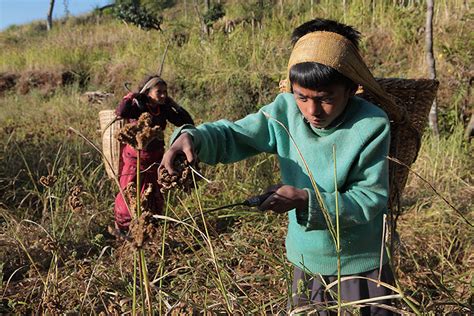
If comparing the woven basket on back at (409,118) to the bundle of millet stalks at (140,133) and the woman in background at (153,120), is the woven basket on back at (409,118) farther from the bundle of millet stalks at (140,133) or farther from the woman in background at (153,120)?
the woman in background at (153,120)

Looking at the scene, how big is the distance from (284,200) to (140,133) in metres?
0.43

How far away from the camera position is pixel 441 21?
5430mm

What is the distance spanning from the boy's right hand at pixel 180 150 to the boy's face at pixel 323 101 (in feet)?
1.10

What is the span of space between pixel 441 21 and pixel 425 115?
170 inches

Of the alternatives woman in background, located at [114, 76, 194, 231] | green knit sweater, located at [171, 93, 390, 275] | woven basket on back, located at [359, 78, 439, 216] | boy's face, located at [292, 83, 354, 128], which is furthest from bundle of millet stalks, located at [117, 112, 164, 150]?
woman in background, located at [114, 76, 194, 231]

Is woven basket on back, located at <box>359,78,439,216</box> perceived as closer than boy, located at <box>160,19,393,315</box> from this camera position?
No

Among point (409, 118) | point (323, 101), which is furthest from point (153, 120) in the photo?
point (323, 101)

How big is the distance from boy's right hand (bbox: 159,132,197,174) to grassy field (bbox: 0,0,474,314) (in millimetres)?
105

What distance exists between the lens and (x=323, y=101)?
1.25 metres

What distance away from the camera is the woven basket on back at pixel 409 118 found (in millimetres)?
1593

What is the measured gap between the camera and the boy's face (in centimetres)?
124

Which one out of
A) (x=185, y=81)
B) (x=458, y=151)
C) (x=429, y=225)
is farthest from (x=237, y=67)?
(x=429, y=225)

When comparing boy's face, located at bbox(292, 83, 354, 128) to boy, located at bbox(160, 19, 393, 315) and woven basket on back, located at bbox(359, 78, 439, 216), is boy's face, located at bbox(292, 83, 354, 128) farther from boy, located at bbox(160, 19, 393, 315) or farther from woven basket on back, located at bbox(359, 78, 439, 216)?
woven basket on back, located at bbox(359, 78, 439, 216)

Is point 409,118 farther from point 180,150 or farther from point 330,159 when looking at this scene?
point 180,150
